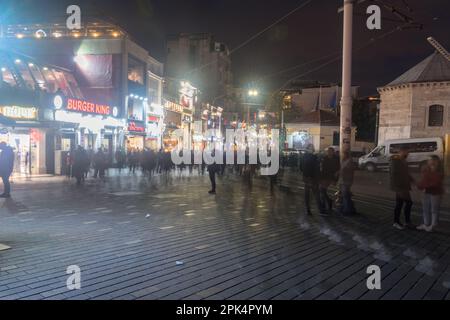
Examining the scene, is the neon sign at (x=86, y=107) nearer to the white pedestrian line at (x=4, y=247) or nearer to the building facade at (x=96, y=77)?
the building facade at (x=96, y=77)

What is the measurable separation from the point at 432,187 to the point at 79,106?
800 inches

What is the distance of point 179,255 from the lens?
253 inches

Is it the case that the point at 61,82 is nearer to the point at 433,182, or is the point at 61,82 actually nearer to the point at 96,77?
the point at 96,77

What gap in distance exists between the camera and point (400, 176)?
29.2 ft

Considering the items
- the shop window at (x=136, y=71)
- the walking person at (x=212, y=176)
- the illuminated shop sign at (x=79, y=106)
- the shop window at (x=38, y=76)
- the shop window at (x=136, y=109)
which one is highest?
the shop window at (x=136, y=71)

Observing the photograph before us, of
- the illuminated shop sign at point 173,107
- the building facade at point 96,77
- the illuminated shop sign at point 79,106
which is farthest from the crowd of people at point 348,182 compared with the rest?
the illuminated shop sign at point 173,107

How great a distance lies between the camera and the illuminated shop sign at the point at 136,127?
1270 inches

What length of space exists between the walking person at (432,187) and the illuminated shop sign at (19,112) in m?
17.6

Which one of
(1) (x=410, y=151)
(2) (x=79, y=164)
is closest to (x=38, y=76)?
(2) (x=79, y=164)
